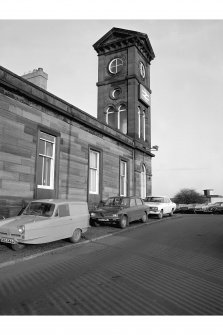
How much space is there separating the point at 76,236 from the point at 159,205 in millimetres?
9738

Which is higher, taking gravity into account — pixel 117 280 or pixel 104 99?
pixel 104 99

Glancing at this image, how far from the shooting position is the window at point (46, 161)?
13.2 metres

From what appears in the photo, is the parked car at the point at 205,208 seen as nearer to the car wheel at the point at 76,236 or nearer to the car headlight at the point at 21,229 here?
the car wheel at the point at 76,236

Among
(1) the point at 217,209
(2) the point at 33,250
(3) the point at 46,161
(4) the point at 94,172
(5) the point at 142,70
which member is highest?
(5) the point at 142,70

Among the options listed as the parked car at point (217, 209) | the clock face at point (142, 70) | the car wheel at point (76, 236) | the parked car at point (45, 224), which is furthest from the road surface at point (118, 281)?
the parked car at point (217, 209)

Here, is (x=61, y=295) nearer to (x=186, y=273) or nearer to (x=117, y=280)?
(x=117, y=280)

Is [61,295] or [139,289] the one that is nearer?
[61,295]

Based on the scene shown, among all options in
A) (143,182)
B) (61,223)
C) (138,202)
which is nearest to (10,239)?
(61,223)

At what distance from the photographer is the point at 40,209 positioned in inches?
356

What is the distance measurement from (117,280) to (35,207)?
4.74 meters

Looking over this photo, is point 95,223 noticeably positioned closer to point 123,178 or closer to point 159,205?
point 159,205

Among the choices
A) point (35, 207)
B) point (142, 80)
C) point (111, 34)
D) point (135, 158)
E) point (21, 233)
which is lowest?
point (21, 233)

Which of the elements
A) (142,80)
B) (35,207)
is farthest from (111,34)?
(35,207)

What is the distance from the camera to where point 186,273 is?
5.97m
